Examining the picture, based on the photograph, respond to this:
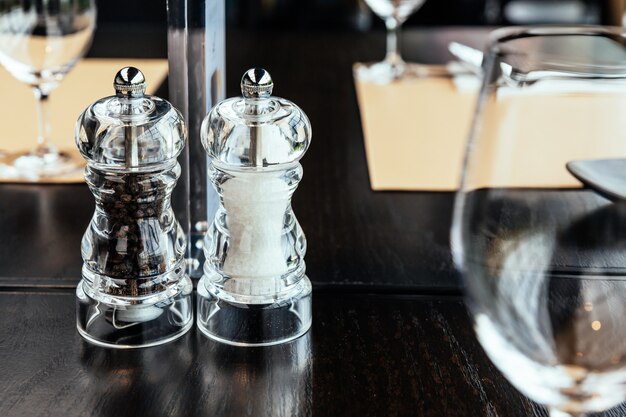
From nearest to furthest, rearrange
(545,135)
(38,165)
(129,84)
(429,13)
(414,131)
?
(545,135) → (129,84) → (38,165) → (414,131) → (429,13)

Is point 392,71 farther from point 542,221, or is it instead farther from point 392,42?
point 542,221

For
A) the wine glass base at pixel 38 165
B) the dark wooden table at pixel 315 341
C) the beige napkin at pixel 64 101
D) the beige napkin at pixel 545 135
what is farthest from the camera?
the beige napkin at pixel 64 101

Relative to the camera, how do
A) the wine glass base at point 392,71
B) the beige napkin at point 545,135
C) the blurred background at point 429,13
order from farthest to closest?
the blurred background at point 429,13, the wine glass base at point 392,71, the beige napkin at point 545,135

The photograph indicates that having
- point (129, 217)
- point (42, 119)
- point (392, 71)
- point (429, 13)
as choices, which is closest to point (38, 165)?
point (42, 119)

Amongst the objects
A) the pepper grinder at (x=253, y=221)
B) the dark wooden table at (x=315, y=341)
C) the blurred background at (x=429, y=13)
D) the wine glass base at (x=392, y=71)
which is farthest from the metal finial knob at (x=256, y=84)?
the blurred background at (x=429, y=13)

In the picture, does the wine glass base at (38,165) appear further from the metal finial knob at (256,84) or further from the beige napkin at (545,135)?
the beige napkin at (545,135)

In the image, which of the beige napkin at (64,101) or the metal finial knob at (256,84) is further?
the beige napkin at (64,101)

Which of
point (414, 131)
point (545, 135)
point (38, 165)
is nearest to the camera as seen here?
point (545, 135)

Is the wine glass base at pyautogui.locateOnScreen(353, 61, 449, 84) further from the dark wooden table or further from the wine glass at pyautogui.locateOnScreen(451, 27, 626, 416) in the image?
the wine glass at pyautogui.locateOnScreen(451, 27, 626, 416)

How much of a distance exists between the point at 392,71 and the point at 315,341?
81 cm

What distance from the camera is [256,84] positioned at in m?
0.60

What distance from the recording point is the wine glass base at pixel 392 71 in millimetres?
1354

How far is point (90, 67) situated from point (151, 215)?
0.75 metres

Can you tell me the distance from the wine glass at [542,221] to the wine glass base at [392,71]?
0.91 metres
